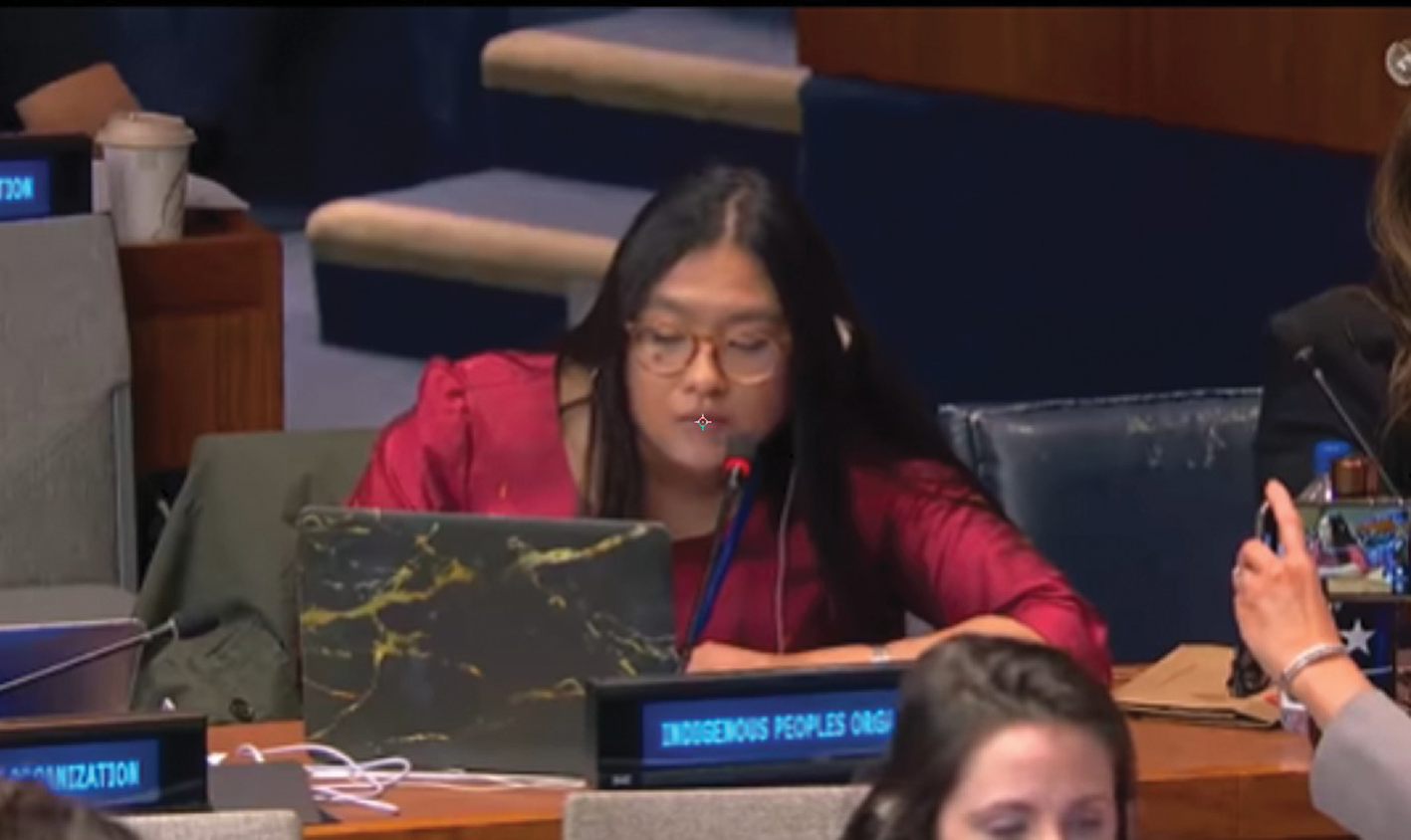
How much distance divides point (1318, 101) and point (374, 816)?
261 cm

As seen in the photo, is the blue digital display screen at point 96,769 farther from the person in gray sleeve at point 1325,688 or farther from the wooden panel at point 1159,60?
the wooden panel at point 1159,60

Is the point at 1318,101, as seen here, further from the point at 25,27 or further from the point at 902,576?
the point at 25,27

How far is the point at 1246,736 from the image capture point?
3.29 metres

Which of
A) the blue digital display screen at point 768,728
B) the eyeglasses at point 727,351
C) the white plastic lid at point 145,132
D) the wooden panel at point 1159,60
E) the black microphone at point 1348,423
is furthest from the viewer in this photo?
the wooden panel at point 1159,60

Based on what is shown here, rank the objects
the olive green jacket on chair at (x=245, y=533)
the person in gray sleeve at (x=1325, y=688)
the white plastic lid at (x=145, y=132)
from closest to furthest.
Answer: the person in gray sleeve at (x=1325, y=688) < the olive green jacket on chair at (x=245, y=533) < the white plastic lid at (x=145, y=132)

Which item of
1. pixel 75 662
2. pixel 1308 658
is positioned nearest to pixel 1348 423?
pixel 1308 658

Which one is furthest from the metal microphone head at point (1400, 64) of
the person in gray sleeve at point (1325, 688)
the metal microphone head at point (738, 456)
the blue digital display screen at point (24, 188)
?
the blue digital display screen at point (24, 188)

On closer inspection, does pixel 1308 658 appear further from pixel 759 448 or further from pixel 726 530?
pixel 759 448

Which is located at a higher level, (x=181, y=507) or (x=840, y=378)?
(x=840, y=378)

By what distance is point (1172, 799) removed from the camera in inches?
123

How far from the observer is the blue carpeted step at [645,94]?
20.9 ft

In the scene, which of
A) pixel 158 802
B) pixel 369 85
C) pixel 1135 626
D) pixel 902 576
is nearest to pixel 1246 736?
pixel 902 576

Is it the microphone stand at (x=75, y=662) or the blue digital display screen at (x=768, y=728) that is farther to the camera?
the microphone stand at (x=75, y=662)

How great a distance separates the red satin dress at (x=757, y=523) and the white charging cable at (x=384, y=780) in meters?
0.48
